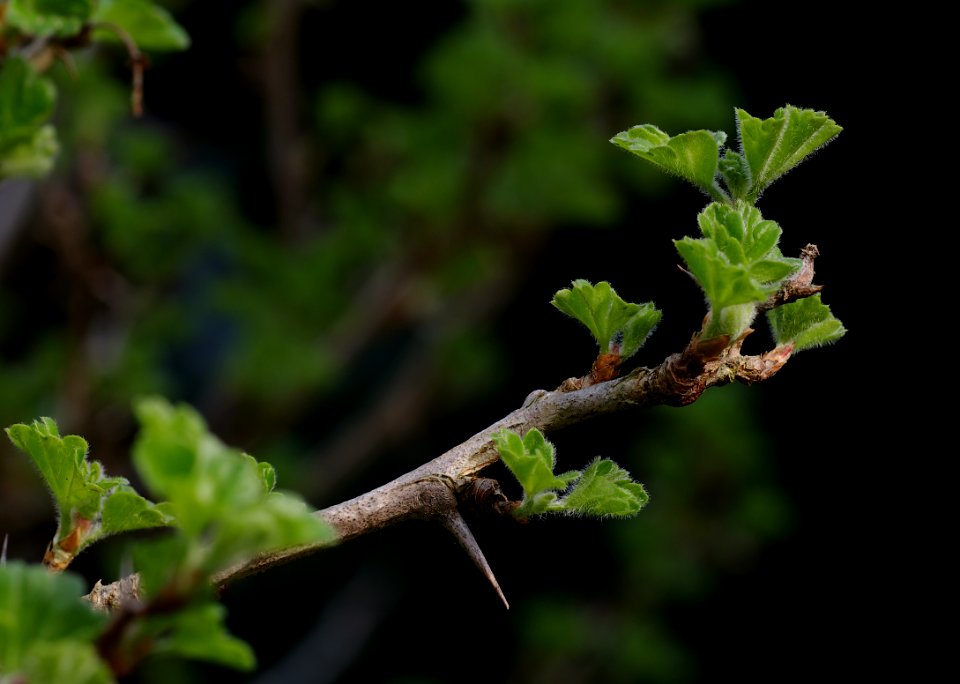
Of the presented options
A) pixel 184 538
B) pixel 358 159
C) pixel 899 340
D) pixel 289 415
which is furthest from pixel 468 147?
pixel 184 538

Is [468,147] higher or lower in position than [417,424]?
higher

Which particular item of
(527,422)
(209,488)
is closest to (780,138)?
(527,422)

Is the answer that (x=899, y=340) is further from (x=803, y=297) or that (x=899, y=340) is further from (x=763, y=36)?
(x=803, y=297)

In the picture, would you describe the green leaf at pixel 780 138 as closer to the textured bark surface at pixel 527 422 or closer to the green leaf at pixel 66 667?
the textured bark surface at pixel 527 422

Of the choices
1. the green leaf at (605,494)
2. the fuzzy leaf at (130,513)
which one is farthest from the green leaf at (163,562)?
the green leaf at (605,494)

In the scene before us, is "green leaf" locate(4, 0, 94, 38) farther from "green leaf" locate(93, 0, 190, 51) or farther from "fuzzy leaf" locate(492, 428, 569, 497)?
"fuzzy leaf" locate(492, 428, 569, 497)

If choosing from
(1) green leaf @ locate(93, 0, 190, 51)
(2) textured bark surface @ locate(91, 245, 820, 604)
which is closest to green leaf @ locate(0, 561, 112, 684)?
(2) textured bark surface @ locate(91, 245, 820, 604)
